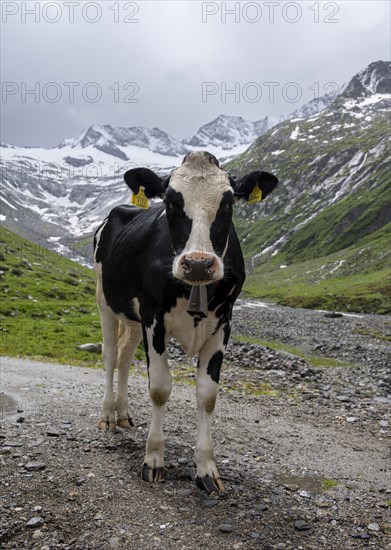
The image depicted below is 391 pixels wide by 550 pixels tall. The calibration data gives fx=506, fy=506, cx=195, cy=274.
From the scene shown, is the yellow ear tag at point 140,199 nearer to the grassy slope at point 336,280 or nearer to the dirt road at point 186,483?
the dirt road at point 186,483

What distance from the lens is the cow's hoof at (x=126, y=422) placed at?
36.3 feet

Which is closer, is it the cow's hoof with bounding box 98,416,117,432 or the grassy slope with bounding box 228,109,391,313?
the cow's hoof with bounding box 98,416,117,432

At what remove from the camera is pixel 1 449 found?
902 centimetres

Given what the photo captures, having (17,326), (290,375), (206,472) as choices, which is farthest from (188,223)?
(17,326)

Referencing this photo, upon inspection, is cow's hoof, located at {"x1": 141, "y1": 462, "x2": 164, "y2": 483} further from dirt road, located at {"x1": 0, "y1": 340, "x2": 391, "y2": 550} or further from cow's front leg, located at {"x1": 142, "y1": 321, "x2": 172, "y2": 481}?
dirt road, located at {"x1": 0, "y1": 340, "x2": 391, "y2": 550}

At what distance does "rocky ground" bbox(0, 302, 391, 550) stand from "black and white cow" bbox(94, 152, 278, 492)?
89 centimetres

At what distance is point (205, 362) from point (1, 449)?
13.2ft

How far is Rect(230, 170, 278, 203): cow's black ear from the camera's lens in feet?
27.6

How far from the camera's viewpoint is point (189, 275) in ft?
22.5

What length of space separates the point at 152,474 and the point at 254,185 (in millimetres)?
5049

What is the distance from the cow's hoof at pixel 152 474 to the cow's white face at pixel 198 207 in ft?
11.2

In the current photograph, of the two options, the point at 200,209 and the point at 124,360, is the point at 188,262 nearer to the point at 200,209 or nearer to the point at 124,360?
the point at 200,209

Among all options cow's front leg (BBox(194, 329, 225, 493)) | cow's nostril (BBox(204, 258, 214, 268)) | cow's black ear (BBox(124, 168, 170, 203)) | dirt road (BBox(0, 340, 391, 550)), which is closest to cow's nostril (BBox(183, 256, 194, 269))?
cow's nostril (BBox(204, 258, 214, 268))

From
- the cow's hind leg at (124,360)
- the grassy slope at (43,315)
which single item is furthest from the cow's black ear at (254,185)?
the grassy slope at (43,315)
